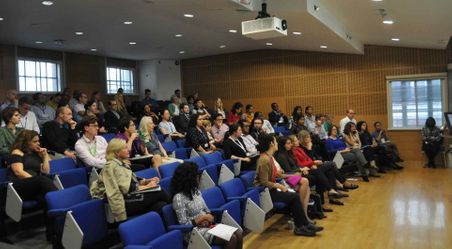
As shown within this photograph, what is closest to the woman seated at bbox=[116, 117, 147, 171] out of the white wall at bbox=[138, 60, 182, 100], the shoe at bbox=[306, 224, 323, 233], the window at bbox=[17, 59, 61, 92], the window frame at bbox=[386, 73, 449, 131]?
the shoe at bbox=[306, 224, 323, 233]

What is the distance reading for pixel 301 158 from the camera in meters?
6.07

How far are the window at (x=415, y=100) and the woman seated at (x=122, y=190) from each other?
27.7 ft

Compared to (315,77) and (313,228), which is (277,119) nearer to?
(315,77)

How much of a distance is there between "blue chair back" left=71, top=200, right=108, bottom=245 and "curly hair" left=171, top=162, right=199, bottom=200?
60 centimetres

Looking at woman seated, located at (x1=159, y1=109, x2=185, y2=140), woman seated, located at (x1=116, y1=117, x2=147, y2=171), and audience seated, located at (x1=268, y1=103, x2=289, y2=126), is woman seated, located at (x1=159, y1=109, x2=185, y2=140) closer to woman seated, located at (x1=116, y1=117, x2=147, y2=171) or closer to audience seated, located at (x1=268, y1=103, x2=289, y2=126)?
woman seated, located at (x1=116, y1=117, x2=147, y2=171)

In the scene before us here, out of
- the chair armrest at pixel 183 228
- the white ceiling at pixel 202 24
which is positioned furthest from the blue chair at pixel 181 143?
the chair armrest at pixel 183 228

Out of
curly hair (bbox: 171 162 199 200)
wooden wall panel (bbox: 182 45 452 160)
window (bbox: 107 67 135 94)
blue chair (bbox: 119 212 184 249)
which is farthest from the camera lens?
window (bbox: 107 67 135 94)

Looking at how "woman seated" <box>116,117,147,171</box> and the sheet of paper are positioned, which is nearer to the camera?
the sheet of paper

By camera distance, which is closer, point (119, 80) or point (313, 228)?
point (313, 228)

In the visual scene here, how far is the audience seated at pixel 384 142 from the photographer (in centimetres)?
949

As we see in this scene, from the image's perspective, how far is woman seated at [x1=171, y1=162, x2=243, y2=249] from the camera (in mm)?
3311

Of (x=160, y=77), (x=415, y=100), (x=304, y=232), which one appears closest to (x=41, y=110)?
(x=304, y=232)

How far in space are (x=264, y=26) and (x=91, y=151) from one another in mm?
2807

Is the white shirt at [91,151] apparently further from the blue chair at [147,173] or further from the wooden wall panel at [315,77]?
the wooden wall panel at [315,77]
